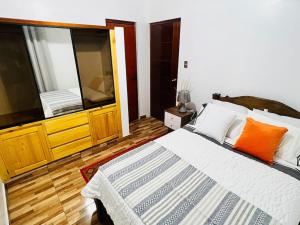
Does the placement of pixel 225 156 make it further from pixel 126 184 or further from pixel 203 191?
pixel 126 184

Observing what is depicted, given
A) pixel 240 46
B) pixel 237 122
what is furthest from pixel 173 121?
pixel 240 46

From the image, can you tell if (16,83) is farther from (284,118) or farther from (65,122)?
(284,118)

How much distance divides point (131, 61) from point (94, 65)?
38.4 inches

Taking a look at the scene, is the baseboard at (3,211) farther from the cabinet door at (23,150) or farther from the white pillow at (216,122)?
the white pillow at (216,122)

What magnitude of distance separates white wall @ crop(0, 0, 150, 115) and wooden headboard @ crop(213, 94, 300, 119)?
1.85 m

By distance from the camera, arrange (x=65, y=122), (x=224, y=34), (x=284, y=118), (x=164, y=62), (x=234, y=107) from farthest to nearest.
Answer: (x=164, y=62), (x=65, y=122), (x=224, y=34), (x=234, y=107), (x=284, y=118)

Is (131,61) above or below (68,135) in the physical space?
above

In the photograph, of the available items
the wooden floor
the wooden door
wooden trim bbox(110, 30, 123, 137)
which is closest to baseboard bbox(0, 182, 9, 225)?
the wooden floor

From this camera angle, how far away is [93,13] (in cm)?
267

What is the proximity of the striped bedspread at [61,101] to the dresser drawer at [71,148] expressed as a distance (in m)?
0.51

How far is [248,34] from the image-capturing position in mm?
Result: 2051

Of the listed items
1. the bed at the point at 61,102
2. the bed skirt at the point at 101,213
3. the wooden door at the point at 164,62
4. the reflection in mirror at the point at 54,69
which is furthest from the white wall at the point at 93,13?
the bed skirt at the point at 101,213

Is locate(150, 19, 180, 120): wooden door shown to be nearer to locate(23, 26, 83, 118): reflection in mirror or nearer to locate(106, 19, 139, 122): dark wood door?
locate(106, 19, 139, 122): dark wood door

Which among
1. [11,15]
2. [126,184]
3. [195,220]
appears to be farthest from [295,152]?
[11,15]
